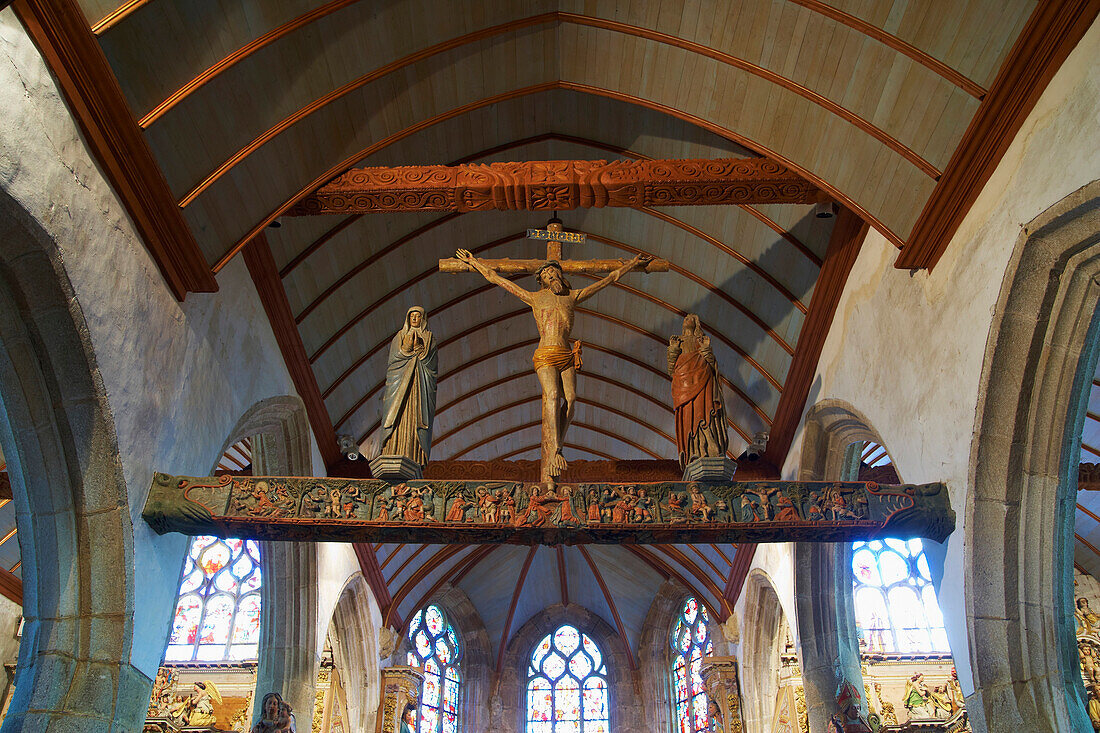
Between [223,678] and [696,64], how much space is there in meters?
11.3

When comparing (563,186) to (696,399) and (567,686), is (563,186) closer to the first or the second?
(696,399)

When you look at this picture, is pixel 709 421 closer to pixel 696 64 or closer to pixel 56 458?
pixel 696 64

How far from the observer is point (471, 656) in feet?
57.0

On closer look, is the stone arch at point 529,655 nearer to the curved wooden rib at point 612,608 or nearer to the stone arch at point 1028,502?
the curved wooden rib at point 612,608

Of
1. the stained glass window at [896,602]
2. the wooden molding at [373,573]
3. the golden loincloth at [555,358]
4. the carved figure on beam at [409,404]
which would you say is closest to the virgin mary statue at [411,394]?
the carved figure on beam at [409,404]

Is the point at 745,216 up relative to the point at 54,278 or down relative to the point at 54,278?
up

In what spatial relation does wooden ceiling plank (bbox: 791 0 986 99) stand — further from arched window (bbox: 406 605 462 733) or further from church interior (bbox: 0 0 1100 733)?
arched window (bbox: 406 605 462 733)

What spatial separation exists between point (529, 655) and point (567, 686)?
959 millimetres

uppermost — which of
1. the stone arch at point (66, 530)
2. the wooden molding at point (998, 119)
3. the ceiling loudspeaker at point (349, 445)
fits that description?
the wooden molding at point (998, 119)

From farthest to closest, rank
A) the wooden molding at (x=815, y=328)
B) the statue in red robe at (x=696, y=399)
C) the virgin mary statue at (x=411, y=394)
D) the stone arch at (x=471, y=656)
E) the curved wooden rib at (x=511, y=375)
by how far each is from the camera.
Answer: the stone arch at (x=471, y=656) → the curved wooden rib at (x=511, y=375) → the wooden molding at (x=815, y=328) → the statue in red robe at (x=696, y=399) → the virgin mary statue at (x=411, y=394)

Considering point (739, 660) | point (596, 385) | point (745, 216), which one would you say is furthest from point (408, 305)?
point (739, 660)

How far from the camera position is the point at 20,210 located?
15.7 feet

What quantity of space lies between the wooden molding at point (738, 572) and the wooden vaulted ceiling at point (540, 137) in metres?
1.81

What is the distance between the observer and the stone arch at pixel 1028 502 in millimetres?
5871
